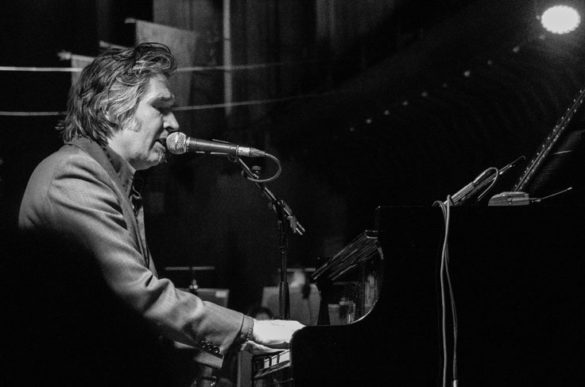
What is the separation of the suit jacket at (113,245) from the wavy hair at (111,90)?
0.28 m

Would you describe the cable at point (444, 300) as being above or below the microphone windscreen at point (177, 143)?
below

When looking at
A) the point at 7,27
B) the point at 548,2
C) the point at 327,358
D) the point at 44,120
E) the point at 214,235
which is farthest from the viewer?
the point at 214,235

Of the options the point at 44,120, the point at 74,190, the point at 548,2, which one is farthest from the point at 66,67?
the point at 74,190

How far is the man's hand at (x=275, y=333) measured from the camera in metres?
2.22

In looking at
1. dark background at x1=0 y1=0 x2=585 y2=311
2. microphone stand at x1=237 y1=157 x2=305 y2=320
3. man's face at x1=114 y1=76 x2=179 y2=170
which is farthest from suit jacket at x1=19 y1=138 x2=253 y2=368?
dark background at x1=0 y1=0 x2=585 y2=311

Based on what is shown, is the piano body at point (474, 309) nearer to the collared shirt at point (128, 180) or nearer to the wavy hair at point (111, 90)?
the collared shirt at point (128, 180)

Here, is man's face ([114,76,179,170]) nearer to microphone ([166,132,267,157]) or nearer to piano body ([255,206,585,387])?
microphone ([166,132,267,157])

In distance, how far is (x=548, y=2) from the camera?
5.51 meters

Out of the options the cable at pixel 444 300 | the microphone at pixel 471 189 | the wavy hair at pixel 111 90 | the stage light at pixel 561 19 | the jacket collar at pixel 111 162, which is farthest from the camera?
the stage light at pixel 561 19

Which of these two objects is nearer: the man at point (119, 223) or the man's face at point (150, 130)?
the man at point (119, 223)

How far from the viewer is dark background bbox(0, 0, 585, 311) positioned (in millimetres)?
6363

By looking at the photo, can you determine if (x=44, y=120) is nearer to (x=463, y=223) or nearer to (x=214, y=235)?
(x=214, y=235)

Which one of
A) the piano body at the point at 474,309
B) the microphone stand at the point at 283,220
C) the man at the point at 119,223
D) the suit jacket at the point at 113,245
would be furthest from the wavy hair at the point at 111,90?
the piano body at the point at 474,309

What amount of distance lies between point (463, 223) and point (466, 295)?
206 millimetres
